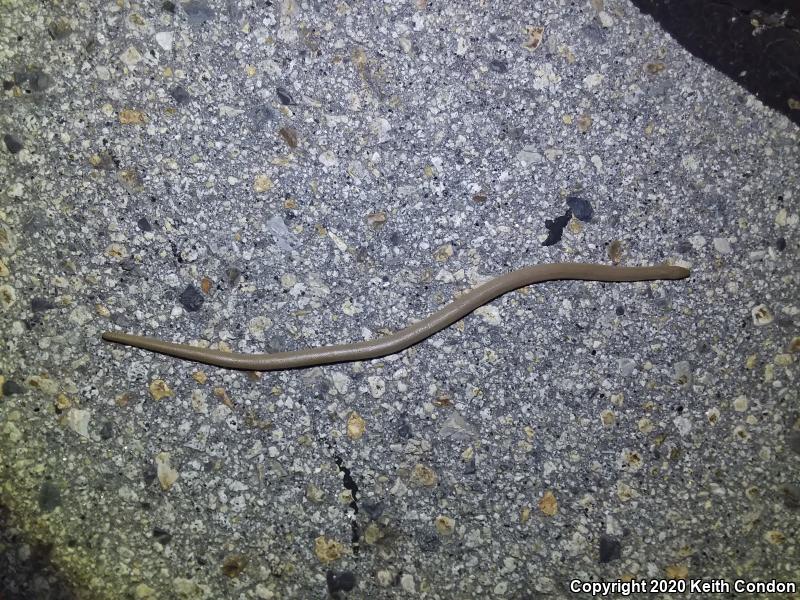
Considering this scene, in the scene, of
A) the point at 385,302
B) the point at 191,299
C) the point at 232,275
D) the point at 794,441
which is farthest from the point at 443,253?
the point at 794,441

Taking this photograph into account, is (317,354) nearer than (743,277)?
Yes

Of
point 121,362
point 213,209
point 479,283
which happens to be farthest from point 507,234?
point 121,362

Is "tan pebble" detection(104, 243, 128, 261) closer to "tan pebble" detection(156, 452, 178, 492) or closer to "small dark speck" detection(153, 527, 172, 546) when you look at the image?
"tan pebble" detection(156, 452, 178, 492)

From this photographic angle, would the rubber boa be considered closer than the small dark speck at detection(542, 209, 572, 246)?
Yes

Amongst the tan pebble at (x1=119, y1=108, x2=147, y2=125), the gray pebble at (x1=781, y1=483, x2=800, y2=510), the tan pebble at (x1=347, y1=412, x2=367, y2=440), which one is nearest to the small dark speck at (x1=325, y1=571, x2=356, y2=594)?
the tan pebble at (x1=347, y1=412, x2=367, y2=440)

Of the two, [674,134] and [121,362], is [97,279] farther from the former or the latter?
[674,134]
